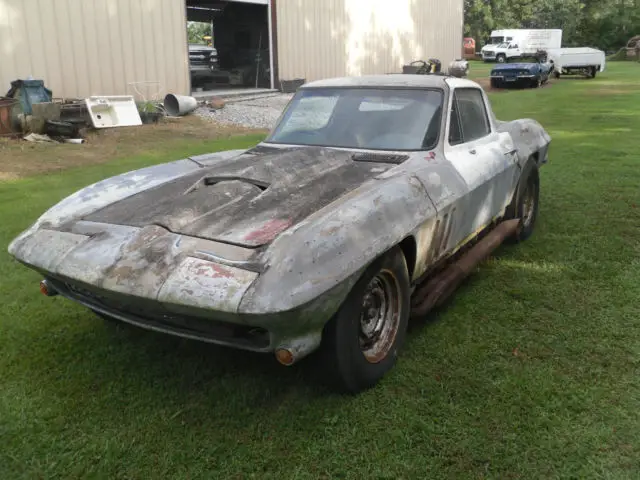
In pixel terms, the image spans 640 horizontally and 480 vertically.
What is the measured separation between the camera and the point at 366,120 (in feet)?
13.7

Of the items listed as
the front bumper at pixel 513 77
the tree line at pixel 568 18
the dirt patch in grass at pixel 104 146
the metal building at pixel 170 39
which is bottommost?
the dirt patch in grass at pixel 104 146

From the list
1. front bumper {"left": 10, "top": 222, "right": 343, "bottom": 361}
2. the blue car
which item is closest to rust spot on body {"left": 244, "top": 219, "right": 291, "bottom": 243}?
front bumper {"left": 10, "top": 222, "right": 343, "bottom": 361}

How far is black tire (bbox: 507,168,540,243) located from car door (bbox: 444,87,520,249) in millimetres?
350

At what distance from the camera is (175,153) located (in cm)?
974

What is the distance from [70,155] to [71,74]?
A: 318 centimetres

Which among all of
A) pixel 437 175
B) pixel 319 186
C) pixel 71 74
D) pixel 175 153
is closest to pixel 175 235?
pixel 319 186

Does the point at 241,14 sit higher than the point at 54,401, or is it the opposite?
the point at 241,14

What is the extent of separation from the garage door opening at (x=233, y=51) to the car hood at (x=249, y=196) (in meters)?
12.7

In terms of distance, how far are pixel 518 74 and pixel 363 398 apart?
22.1m

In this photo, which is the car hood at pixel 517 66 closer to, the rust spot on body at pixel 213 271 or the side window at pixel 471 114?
the side window at pixel 471 114

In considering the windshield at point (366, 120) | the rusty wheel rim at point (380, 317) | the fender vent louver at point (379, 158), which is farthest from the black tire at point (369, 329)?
the windshield at point (366, 120)

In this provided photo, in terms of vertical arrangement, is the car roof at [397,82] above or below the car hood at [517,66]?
below

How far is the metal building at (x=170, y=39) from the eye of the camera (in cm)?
1123

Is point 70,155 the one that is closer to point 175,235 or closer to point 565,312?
point 175,235
